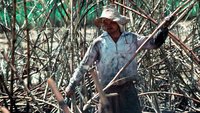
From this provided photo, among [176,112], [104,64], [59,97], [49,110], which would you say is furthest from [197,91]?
[59,97]

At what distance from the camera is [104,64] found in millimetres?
3955

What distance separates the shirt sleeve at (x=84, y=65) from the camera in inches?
151

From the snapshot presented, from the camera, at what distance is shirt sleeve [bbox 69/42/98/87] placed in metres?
3.85

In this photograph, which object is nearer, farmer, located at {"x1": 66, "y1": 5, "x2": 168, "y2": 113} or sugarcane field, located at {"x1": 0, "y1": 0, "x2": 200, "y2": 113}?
farmer, located at {"x1": 66, "y1": 5, "x2": 168, "y2": 113}

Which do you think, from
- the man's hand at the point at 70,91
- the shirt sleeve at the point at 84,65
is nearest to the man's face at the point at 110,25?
the shirt sleeve at the point at 84,65

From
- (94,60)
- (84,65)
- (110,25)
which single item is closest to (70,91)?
(84,65)

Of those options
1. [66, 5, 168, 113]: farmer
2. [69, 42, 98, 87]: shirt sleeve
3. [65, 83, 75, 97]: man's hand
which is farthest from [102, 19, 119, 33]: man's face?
[65, 83, 75, 97]: man's hand

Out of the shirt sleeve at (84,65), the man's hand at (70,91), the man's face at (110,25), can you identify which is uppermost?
the man's face at (110,25)

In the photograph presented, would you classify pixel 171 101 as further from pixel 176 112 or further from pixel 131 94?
pixel 131 94

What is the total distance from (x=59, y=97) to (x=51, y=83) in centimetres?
5

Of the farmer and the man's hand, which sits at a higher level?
the farmer

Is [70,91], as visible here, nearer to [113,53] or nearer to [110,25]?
[113,53]

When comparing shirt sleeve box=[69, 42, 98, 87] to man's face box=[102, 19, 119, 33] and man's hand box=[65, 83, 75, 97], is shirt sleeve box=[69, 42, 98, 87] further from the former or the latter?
man's face box=[102, 19, 119, 33]

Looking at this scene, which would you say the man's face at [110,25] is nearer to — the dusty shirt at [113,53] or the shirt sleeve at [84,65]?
the dusty shirt at [113,53]
